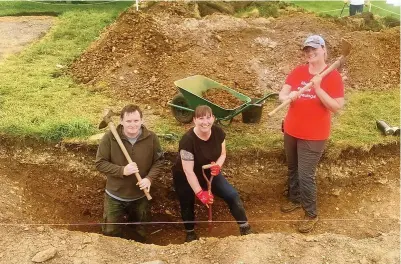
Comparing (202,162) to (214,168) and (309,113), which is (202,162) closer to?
(214,168)

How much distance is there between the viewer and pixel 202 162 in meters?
4.70

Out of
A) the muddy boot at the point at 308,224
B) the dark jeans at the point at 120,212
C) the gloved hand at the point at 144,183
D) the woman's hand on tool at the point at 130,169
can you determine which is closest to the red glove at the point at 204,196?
the gloved hand at the point at 144,183

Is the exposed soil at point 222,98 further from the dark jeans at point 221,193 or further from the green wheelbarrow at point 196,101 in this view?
the dark jeans at point 221,193

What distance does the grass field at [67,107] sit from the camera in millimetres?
6379

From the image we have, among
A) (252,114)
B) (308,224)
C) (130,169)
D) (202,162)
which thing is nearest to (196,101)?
(252,114)

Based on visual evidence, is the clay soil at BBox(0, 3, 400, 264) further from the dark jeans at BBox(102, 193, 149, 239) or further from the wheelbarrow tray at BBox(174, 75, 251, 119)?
the wheelbarrow tray at BBox(174, 75, 251, 119)

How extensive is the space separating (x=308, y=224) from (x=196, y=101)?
6.80ft

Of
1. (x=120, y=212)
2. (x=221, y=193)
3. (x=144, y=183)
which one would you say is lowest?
(x=120, y=212)

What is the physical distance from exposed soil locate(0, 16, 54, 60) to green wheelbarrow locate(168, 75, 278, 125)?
466 cm

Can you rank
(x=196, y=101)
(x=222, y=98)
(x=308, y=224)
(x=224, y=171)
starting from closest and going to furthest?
(x=308, y=224) < (x=224, y=171) < (x=196, y=101) < (x=222, y=98)

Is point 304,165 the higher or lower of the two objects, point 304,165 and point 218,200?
the higher

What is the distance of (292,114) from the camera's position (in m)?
5.02

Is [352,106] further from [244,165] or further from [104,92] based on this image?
[104,92]

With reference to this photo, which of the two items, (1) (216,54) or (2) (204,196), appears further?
(1) (216,54)
